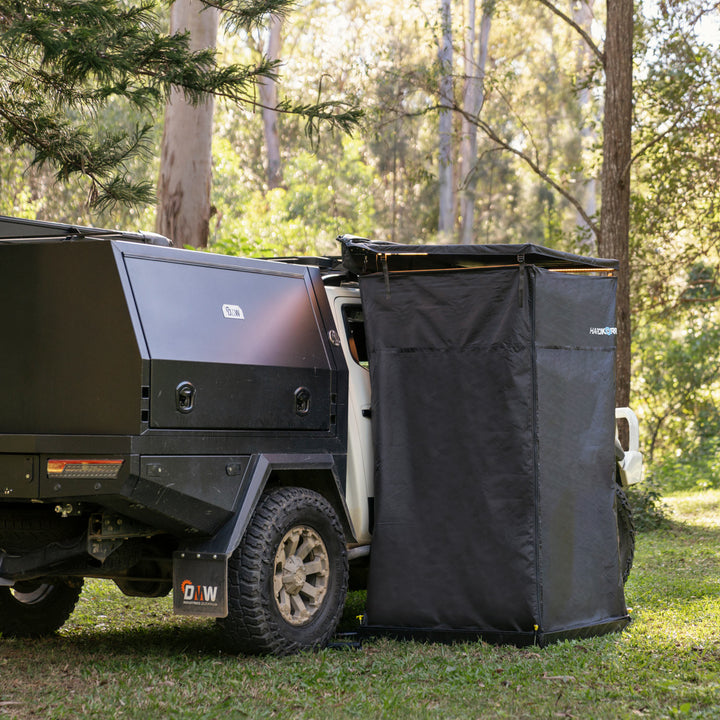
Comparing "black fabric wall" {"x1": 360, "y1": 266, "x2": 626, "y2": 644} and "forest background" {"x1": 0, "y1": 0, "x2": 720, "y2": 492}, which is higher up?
"forest background" {"x1": 0, "y1": 0, "x2": 720, "y2": 492}

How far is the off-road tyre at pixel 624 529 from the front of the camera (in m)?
8.18

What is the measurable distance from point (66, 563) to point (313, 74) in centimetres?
3468

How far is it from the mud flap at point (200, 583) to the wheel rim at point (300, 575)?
0.45m

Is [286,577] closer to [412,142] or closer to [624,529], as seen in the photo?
[624,529]

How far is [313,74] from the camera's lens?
128 feet

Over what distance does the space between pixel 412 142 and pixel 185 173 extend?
32456mm

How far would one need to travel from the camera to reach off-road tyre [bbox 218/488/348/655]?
6105 millimetres

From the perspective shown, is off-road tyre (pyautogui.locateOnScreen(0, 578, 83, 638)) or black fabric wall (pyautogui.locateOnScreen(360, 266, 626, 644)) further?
off-road tyre (pyautogui.locateOnScreen(0, 578, 83, 638))

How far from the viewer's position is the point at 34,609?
23.6 ft

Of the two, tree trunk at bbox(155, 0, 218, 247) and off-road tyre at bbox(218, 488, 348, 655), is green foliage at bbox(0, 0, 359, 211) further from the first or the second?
tree trunk at bbox(155, 0, 218, 247)

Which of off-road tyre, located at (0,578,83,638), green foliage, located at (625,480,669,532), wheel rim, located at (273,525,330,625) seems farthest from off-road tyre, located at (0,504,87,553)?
green foliage, located at (625,480,669,532)

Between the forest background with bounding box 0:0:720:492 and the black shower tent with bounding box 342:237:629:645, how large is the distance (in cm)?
207

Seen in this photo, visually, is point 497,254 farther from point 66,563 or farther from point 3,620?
point 3,620

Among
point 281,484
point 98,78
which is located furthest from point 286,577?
point 98,78
